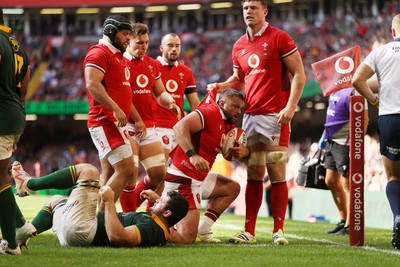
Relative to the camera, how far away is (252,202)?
26.9 feet

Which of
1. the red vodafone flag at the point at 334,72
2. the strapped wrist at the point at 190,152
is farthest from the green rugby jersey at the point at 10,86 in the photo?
the red vodafone flag at the point at 334,72

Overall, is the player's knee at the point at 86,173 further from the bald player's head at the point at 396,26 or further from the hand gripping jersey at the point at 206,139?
the bald player's head at the point at 396,26

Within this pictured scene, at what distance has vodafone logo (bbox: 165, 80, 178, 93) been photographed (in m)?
11.1

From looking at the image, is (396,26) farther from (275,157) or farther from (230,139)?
(230,139)

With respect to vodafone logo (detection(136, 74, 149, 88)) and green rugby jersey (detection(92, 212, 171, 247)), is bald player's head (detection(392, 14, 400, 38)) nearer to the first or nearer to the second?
green rugby jersey (detection(92, 212, 171, 247))

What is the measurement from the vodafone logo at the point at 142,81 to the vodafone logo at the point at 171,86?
55.9 inches

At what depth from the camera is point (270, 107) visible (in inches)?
318

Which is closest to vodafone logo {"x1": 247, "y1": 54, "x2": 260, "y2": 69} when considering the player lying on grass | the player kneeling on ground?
the player kneeling on ground

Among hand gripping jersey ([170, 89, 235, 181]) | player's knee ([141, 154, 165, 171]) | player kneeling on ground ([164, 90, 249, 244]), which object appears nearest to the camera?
player kneeling on ground ([164, 90, 249, 244])

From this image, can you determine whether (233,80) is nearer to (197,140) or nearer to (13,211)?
(197,140)

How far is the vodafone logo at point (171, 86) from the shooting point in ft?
36.3

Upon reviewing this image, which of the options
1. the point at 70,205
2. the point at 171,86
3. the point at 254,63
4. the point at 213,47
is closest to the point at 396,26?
the point at 254,63

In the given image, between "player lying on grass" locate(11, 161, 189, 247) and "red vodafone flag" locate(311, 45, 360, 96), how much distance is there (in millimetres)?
3104

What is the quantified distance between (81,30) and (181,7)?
21.1 feet
